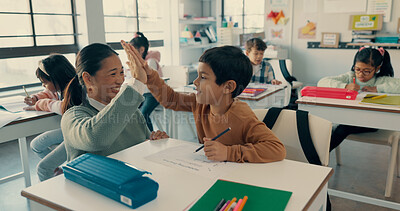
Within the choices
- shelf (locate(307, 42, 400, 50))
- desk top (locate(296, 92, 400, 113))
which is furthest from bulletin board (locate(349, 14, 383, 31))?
desk top (locate(296, 92, 400, 113))

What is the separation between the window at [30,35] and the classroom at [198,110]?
0.01 meters

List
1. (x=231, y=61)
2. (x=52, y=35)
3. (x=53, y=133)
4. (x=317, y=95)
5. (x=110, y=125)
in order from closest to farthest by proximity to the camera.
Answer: (x=110, y=125), (x=231, y=61), (x=53, y=133), (x=317, y=95), (x=52, y=35)

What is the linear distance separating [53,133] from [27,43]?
174 centimetres

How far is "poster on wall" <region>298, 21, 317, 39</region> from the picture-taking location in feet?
17.5

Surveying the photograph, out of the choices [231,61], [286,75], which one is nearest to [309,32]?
[286,75]

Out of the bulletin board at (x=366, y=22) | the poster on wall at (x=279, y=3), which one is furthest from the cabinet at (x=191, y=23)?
the bulletin board at (x=366, y=22)

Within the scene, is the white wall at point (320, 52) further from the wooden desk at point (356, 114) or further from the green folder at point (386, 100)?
the wooden desk at point (356, 114)

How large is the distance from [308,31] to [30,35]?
397 cm

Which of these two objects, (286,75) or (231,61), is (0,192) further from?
(286,75)

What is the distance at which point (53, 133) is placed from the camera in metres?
2.37

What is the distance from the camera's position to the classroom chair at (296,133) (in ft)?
4.91

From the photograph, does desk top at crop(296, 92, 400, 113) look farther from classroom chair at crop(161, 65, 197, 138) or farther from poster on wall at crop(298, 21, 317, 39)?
poster on wall at crop(298, 21, 317, 39)

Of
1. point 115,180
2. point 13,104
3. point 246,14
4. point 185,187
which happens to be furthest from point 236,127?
point 246,14

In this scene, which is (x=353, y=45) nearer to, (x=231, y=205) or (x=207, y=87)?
(x=207, y=87)
